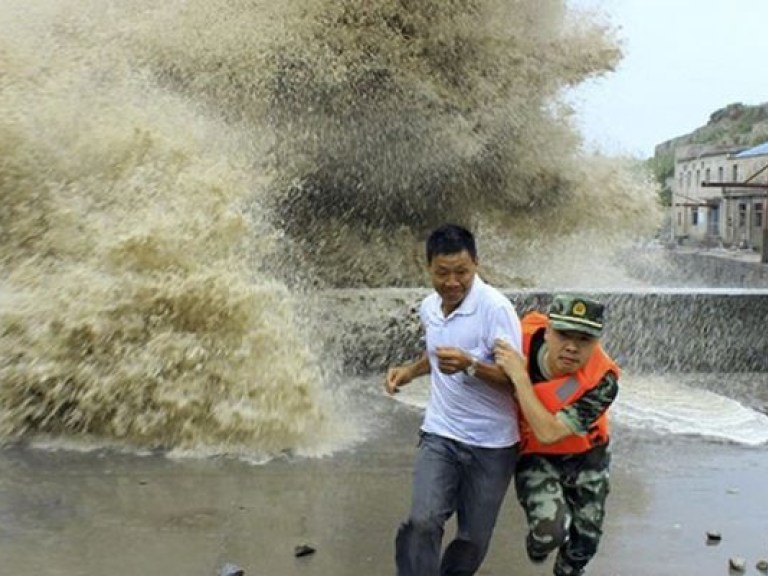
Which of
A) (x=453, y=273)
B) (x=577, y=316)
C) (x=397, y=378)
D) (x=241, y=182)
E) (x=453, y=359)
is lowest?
(x=397, y=378)

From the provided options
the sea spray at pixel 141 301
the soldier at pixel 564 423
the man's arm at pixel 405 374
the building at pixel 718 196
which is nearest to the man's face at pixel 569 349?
the soldier at pixel 564 423

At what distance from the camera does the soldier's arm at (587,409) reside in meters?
2.88

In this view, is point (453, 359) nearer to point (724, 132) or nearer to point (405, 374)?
point (405, 374)

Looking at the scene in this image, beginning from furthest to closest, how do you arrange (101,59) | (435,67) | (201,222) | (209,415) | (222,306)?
1. (435,67)
2. (101,59)
3. (201,222)
4. (222,306)
5. (209,415)

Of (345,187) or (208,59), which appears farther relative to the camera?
(345,187)

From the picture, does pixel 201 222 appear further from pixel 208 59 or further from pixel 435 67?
pixel 435 67

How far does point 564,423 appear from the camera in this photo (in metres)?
2.86

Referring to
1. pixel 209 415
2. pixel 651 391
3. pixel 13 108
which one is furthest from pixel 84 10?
pixel 651 391

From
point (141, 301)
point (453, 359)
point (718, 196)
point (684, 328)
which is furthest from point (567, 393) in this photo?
point (718, 196)

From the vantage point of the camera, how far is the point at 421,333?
26.7ft

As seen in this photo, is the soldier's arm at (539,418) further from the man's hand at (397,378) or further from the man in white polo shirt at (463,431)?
the man's hand at (397,378)

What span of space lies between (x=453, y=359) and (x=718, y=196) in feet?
197

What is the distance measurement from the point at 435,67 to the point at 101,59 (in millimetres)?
3338

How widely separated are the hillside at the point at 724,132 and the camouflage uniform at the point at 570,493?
7233cm
